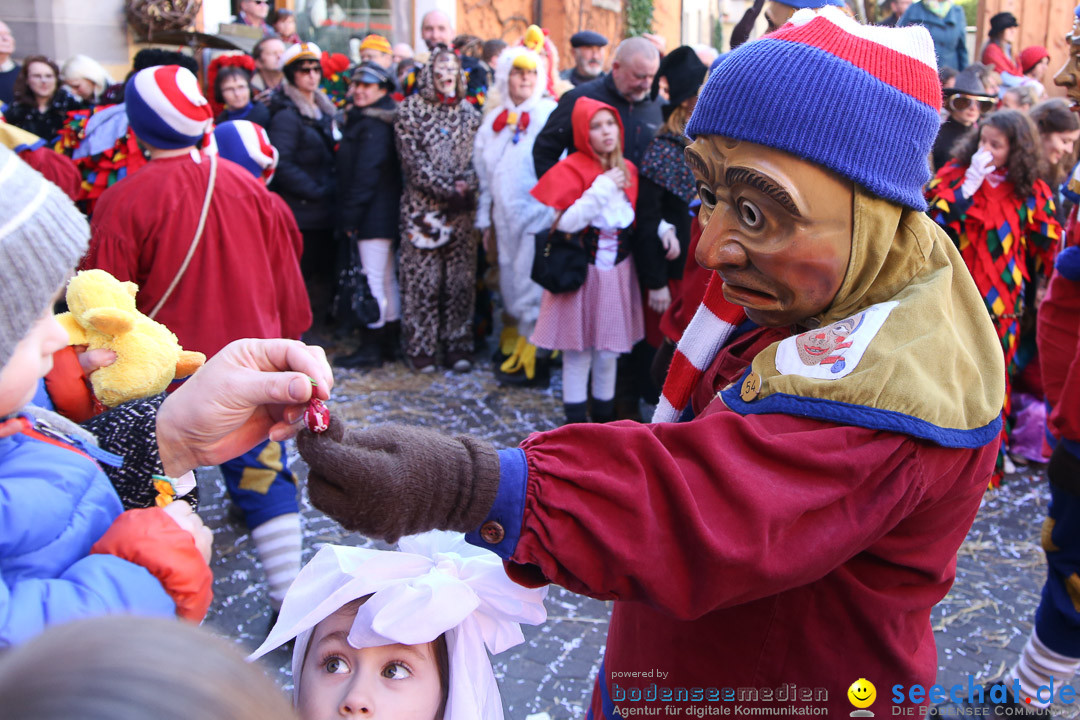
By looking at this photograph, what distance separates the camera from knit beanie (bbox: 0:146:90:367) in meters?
1.01

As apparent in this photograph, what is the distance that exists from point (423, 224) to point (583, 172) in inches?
69.6

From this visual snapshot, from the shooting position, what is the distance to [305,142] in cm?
654

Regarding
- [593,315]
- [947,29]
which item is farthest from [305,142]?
[947,29]

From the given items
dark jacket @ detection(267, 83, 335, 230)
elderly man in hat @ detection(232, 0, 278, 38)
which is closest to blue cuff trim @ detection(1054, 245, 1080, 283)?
dark jacket @ detection(267, 83, 335, 230)

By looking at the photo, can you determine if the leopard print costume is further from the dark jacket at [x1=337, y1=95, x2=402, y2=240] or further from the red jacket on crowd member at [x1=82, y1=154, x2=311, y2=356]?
the red jacket on crowd member at [x1=82, y1=154, x2=311, y2=356]

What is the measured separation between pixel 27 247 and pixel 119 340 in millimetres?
866

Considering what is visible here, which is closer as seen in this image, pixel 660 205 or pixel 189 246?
pixel 189 246

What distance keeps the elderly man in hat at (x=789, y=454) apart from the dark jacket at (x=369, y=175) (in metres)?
5.18

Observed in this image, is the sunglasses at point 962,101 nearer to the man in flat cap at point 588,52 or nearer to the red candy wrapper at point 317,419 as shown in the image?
the man in flat cap at point 588,52

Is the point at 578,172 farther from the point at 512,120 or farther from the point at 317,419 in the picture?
the point at 317,419

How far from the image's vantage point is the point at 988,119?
4578 mm

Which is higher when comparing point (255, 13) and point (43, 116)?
point (255, 13)

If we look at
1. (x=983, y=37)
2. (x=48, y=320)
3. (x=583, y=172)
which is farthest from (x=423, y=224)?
(x=983, y=37)

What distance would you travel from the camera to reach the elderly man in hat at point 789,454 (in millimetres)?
1062
